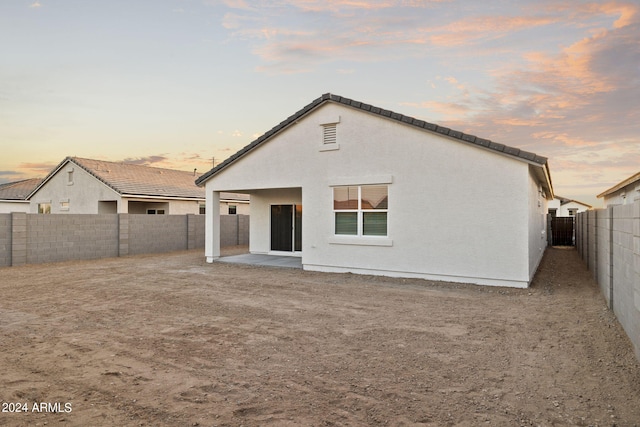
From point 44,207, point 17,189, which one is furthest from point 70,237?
point 17,189

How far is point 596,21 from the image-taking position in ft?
33.0

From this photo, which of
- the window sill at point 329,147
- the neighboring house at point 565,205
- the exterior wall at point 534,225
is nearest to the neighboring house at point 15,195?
the window sill at point 329,147

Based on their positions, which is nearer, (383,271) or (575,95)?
(383,271)

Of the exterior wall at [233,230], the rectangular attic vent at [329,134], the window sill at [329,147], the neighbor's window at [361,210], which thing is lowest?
the exterior wall at [233,230]

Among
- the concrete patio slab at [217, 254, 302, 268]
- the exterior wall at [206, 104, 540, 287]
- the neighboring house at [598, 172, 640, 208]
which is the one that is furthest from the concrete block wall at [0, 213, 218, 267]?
the neighboring house at [598, 172, 640, 208]

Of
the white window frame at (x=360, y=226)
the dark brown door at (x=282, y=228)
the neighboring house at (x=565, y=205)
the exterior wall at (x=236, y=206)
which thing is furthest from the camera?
the neighboring house at (x=565, y=205)

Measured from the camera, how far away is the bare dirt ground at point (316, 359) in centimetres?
371

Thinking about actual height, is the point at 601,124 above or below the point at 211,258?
above

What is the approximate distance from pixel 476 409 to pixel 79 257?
62.3ft

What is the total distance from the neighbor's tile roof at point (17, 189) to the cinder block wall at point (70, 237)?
25073mm

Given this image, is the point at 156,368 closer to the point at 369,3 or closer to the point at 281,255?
the point at 369,3

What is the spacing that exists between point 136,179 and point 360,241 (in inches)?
820

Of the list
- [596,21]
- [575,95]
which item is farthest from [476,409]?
[575,95]

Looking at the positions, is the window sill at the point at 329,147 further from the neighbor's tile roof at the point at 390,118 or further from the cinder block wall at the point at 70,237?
the cinder block wall at the point at 70,237
